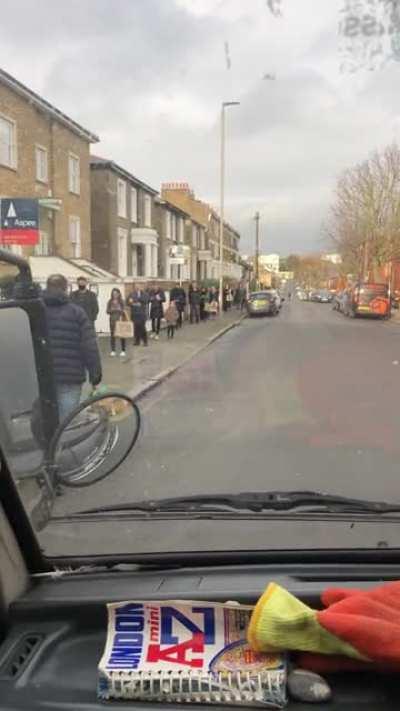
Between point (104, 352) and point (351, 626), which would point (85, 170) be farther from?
point (351, 626)

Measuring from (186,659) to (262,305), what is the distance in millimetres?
37113

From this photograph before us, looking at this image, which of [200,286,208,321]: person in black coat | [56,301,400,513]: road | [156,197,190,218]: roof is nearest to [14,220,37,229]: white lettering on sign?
[56,301,400,513]: road

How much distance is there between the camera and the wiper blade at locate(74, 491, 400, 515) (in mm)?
2658

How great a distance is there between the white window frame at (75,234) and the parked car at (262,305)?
30626 millimetres

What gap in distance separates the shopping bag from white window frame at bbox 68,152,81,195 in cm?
262

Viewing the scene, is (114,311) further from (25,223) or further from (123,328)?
(25,223)

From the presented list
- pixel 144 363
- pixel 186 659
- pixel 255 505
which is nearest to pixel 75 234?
pixel 144 363

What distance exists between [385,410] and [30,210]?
4.69m

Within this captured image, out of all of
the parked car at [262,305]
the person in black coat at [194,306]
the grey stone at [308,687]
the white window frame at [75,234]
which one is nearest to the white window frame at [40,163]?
the white window frame at [75,234]

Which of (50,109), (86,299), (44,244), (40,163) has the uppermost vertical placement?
(40,163)

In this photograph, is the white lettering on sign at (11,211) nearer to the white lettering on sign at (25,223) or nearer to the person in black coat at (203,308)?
the white lettering on sign at (25,223)

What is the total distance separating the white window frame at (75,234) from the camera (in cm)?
643

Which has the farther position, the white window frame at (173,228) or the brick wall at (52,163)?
the white window frame at (173,228)

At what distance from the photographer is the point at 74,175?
9734 mm
